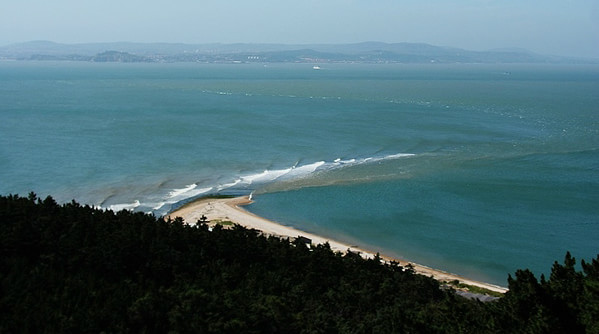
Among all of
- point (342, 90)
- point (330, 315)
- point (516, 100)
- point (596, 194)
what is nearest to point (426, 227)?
point (596, 194)

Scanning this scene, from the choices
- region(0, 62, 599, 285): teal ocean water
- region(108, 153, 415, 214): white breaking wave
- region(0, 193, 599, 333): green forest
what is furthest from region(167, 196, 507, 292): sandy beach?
region(0, 193, 599, 333): green forest

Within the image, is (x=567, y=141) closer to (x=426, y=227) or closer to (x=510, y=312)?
(x=426, y=227)

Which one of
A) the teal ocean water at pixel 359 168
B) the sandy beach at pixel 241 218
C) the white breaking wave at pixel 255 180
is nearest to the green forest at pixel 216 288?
the sandy beach at pixel 241 218

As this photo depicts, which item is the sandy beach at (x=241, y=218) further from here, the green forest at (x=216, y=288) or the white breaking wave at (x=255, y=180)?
the green forest at (x=216, y=288)

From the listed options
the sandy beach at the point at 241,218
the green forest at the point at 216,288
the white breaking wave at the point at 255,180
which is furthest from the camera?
the white breaking wave at the point at 255,180

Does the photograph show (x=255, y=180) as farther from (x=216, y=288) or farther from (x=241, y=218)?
(x=216, y=288)

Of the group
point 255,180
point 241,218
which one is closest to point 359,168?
point 255,180

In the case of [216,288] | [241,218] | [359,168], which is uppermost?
[216,288]
